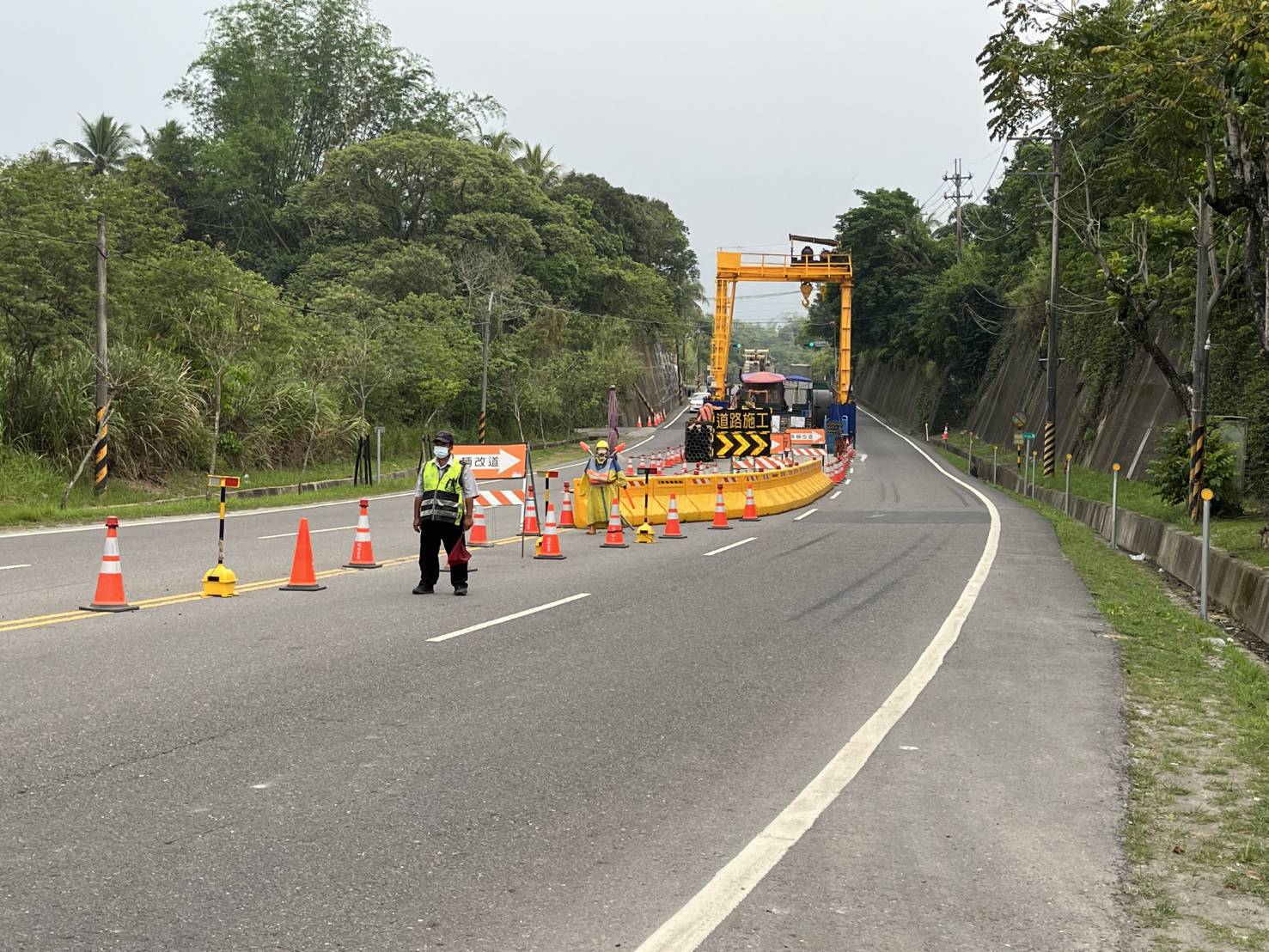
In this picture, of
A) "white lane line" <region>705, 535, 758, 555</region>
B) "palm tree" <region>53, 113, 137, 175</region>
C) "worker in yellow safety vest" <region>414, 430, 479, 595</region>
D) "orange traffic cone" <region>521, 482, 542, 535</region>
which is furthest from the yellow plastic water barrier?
"palm tree" <region>53, 113, 137, 175</region>

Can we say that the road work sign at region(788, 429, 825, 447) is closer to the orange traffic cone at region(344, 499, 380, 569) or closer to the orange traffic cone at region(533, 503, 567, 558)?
the orange traffic cone at region(533, 503, 567, 558)

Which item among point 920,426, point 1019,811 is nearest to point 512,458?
point 1019,811

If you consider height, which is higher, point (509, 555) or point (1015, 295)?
point (1015, 295)

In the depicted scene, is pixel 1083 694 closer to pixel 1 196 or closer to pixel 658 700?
pixel 658 700

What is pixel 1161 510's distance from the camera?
23859 mm

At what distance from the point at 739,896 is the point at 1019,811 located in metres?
1.87

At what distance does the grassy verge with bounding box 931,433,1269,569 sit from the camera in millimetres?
16547

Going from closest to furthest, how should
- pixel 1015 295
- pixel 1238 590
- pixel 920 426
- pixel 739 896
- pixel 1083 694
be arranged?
1. pixel 739 896
2. pixel 1083 694
3. pixel 1238 590
4. pixel 1015 295
5. pixel 920 426

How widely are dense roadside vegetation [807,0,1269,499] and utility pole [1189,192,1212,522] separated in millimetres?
763

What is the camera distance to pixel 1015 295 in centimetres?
6206

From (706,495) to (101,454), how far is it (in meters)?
13.9

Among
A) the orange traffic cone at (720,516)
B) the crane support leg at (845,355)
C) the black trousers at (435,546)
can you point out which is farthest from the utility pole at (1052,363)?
the black trousers at (435,546)

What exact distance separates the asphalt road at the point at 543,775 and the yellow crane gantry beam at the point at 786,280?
45758 millimetres

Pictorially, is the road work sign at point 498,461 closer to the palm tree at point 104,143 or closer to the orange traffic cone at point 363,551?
the orange traffic cone at point 363,551
